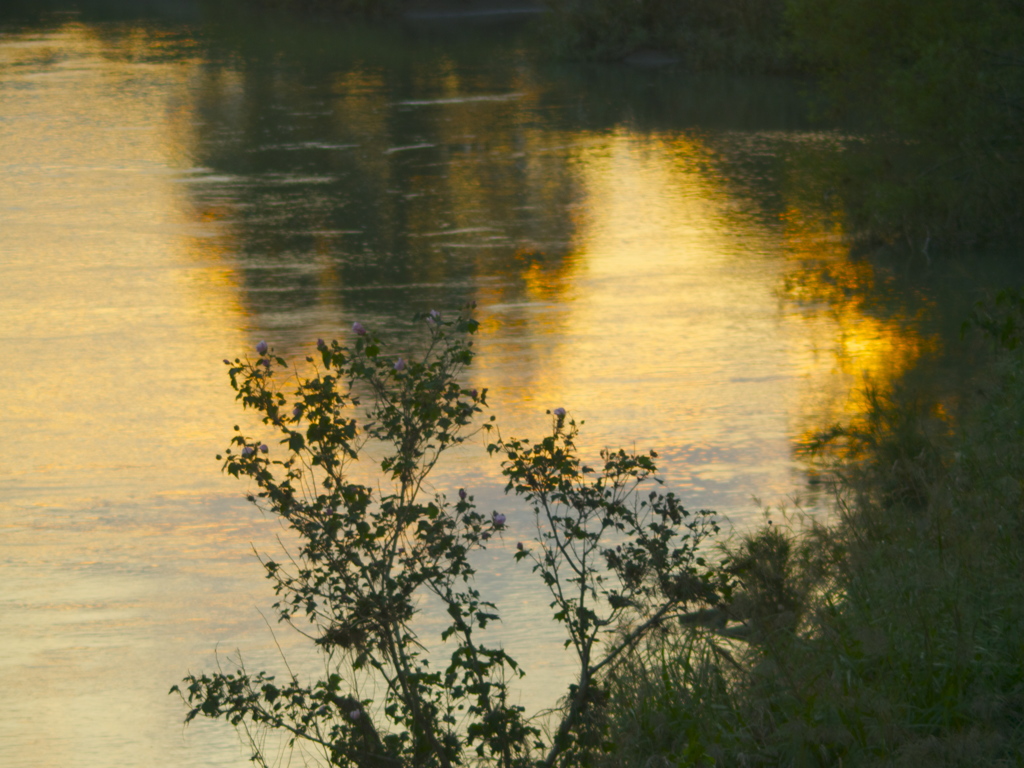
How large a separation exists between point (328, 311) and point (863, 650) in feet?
26.1

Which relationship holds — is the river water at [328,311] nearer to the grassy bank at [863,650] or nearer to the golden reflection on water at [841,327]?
the golden reflection on water at [841,327]

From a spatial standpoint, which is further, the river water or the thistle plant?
the river water

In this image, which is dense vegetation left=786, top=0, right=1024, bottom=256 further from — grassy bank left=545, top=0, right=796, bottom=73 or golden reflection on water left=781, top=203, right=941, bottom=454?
grassy bank left=545, top=0, right=796, bottom=73

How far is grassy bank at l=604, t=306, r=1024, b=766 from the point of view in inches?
179

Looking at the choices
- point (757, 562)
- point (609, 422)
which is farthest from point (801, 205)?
point (757, 562)

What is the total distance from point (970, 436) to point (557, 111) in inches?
698

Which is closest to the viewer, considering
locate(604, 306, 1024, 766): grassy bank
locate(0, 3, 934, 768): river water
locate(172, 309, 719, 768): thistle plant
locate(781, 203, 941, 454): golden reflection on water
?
locate(604, 306, 1024, 766): grassy bank

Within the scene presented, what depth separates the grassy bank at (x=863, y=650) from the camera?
4.56m

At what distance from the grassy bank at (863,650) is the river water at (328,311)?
88 cm

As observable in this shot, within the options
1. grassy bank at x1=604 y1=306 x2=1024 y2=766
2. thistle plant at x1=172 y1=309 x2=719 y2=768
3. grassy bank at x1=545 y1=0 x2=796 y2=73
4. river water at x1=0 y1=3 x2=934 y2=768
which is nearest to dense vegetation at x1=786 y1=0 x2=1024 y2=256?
river water at x1=0 y1=3 x2=934 y2=768

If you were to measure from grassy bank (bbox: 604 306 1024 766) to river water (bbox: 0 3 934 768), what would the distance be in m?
0.88

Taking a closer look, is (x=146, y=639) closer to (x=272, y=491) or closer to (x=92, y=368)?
(x=272, y=491)

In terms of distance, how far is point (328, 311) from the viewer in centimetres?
1236

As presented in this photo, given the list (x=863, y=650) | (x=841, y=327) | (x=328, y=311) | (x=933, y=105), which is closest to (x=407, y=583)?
(x=863, y=650)
